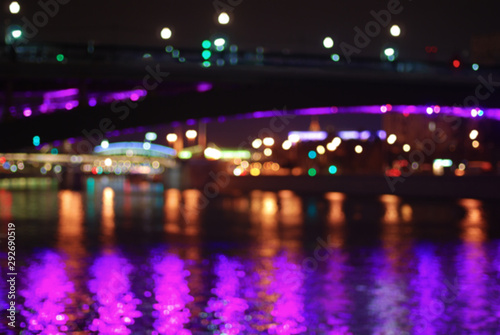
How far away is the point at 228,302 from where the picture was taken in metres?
9.70

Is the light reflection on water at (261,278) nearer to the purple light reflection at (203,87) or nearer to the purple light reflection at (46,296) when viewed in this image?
the purple light reflection at (46,296)

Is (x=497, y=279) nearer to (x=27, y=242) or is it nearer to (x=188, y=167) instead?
(x=27, y=242)

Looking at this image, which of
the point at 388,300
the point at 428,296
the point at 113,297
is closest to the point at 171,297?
the point at 113,297

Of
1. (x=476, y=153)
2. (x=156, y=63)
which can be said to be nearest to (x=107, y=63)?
(x=156, y=63)

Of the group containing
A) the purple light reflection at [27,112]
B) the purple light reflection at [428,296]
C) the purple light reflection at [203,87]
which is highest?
the purple light reflection at [203,87]

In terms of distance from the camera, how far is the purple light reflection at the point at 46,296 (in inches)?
328

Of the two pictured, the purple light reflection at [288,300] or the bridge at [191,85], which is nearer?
the purple light reflection at [288,300]

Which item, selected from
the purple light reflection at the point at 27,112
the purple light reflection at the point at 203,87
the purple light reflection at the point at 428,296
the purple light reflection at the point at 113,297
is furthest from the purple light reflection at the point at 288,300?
the purple light reflection at the point at 27,112

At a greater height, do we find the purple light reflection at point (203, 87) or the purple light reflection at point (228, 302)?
the purple light reflection at point (203, 87)

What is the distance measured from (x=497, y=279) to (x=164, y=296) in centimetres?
459

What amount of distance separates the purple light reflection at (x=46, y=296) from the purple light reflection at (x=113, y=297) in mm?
349

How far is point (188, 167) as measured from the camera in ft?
201

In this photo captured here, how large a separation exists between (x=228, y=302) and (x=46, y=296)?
6.95 ft

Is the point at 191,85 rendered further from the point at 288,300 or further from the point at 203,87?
the point at 288,300
